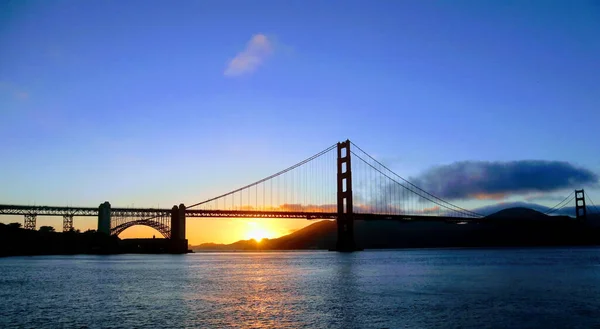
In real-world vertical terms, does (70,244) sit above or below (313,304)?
below

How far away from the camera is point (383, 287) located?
1590 inches

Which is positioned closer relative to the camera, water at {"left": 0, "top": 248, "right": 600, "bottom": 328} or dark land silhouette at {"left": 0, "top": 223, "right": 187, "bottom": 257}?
water at {"left": 0, "top": 248, "right": 600, "bottom": 328}

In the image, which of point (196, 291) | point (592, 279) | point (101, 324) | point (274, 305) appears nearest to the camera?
point (101, 324)

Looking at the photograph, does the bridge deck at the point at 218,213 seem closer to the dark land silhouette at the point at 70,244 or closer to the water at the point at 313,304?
the dark land silhouette at the point at 70,244

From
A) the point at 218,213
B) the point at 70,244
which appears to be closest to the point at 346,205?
the point at 218,213

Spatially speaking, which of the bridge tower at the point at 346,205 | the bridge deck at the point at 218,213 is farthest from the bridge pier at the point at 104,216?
the bridge tower at the point at 346,205

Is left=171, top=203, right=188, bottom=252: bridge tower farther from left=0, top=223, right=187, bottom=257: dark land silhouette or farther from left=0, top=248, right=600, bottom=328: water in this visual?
left=0, top=248, right=600, bottom=328: water

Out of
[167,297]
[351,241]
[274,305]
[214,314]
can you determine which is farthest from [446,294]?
[351,241]

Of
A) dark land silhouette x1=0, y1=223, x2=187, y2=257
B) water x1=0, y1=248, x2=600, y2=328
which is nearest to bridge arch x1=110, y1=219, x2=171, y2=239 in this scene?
dark land silhouette x1=0, y1=223, x2=187, y2=257

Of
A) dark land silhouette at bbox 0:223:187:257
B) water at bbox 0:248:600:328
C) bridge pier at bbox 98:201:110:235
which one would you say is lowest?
dark land silhouette at bbox 0:223:187:257

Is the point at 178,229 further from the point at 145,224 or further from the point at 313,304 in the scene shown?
the point at 313,304

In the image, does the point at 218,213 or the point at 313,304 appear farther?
the point at 218,213

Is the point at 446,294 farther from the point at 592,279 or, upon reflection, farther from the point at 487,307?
the point at 592,279

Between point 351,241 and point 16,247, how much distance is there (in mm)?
79915
